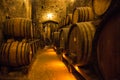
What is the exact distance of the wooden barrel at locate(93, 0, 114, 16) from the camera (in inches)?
97.4

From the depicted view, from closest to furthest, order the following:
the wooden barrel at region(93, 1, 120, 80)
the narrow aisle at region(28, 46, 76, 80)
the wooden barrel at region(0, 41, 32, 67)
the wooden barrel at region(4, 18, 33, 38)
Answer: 1. the wooden barrel at region(93, 1, 120, 80)
2. the wooden barrel at region(0, 41, 32, 67)
3. the narrow aisle at region(28, 46, 76, 80)
4. the wooden barrel at region(4, 18, 33, 38)

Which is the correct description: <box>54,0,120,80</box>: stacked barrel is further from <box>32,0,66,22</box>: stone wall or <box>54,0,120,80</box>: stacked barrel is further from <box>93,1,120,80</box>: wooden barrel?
<box>32,0,66,22</box>: stone wall

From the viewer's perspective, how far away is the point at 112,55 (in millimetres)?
1950

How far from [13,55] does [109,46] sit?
2.79 meters

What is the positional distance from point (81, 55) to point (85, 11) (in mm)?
1671

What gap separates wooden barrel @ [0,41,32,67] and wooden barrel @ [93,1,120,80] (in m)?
2.34

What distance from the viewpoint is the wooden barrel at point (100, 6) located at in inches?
97.4

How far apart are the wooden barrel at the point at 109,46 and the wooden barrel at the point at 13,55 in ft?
7.66

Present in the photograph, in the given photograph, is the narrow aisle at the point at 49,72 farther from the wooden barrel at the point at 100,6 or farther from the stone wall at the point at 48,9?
the stone wall at the point at 48,9

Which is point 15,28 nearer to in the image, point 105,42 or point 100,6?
point 100,6

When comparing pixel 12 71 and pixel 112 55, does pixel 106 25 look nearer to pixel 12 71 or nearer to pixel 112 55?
pixel 112 55

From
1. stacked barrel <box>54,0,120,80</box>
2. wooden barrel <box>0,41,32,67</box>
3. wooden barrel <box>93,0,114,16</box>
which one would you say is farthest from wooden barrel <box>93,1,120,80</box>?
wooden barrel <box>0,41,32,67</box>

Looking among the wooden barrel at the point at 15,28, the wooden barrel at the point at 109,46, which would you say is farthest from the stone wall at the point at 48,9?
the wooden barrel at the point at 109,46

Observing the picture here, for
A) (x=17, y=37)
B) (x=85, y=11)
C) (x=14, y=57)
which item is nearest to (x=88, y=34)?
(x=85, y=11)
